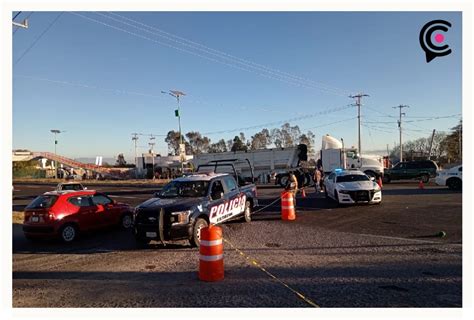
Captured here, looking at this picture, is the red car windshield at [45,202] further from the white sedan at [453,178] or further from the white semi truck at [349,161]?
the white semi truck at [349,161]

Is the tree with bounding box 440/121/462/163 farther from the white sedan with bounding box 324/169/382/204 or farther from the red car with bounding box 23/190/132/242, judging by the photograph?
the red car with bounding box 23/190/132/242

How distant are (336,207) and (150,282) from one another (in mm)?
10319

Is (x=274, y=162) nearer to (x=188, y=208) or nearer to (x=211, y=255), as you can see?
(x=188, y=208)

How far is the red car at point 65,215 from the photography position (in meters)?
9.72

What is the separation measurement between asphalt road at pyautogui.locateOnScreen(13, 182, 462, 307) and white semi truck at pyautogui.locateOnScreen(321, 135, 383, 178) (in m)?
17.7

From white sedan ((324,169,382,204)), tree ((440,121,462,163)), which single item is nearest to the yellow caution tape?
white sedan ((324,169,382,204))

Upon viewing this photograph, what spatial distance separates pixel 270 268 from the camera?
6621mm

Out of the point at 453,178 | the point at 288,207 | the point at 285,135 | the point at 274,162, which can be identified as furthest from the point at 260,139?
Result: the point at 288,207

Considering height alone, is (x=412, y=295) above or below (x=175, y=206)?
below

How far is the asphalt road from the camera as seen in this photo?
516 cm

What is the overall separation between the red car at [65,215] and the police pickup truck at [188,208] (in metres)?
2.22

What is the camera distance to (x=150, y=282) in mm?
6078

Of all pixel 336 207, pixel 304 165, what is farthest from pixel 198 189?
pixel 304 165
